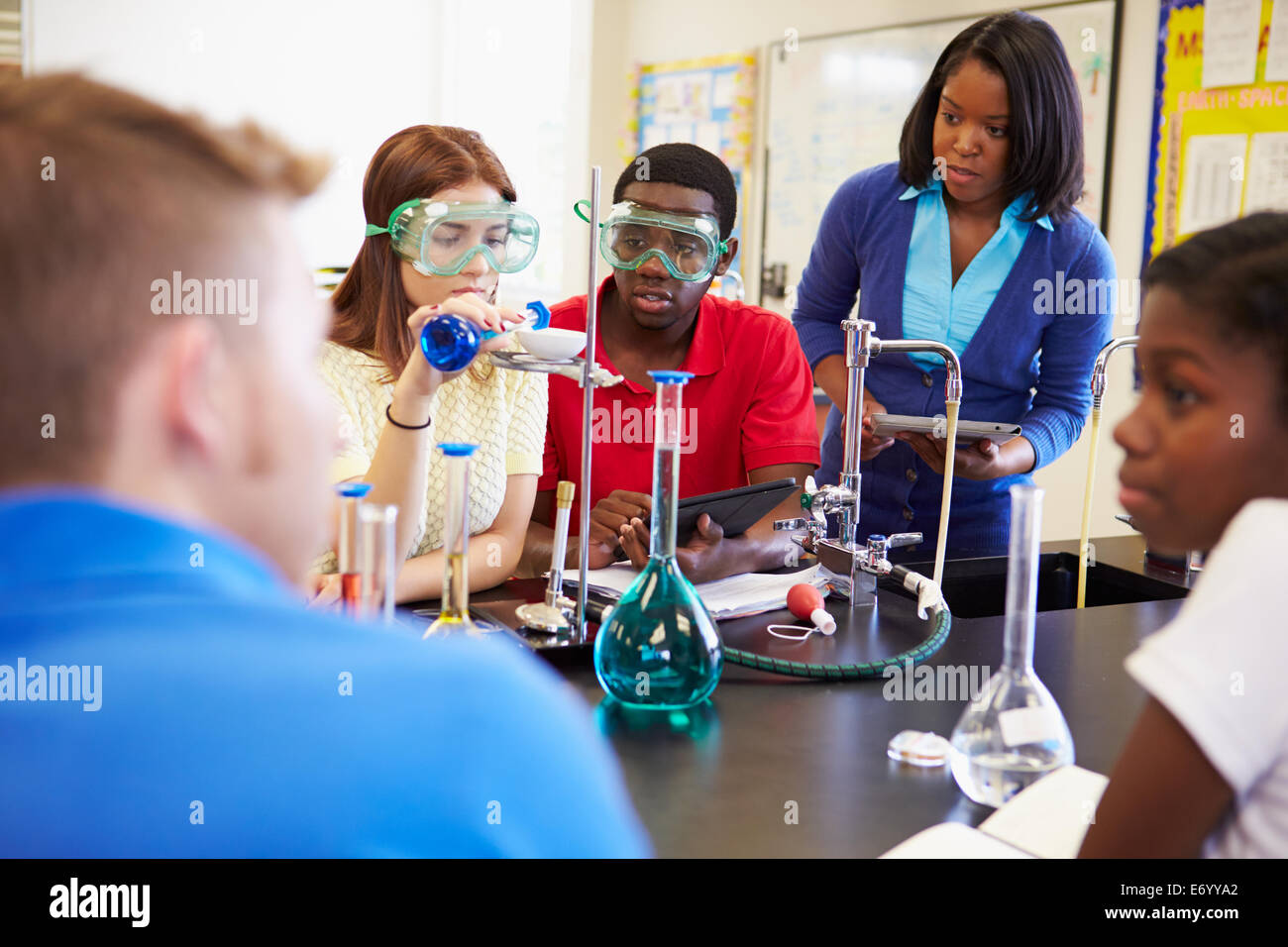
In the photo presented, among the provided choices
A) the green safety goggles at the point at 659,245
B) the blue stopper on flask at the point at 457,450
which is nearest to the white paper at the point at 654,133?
the green safety goggles at the point at 659,245

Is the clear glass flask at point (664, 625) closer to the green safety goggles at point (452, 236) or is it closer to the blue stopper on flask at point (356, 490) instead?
the blue stopper on flask at point (356, 490)

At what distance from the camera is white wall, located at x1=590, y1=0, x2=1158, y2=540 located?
11.7 ft

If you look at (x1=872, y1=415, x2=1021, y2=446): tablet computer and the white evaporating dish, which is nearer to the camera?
the white evaporating dish

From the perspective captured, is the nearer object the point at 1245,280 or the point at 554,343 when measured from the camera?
the point at 1245,280

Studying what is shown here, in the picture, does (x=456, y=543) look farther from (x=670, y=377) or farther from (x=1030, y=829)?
(x=1030, y=829)

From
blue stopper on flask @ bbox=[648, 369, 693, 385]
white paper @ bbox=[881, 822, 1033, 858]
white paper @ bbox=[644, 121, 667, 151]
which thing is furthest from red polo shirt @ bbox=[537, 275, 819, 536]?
white paper @ bbox=[644, 121, 667, 151]

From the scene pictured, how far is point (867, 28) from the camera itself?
14.6 ft

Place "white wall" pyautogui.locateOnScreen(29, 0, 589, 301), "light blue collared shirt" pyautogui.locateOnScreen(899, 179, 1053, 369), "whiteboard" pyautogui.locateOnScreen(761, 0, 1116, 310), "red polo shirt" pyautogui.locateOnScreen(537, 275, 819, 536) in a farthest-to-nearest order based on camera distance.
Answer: "white wall" pyautogui.locateOnScreen(29, 0, 589, 301)
"whiteboard" pyautogui.locateOnScreen(761, 0, 1116, 310)
"light blue collared shirt" pyautogui.locateOnScreen(899, 179, 1053, 369)
"red polo shirt" pyautogui.locateOnScreen(537, 275, 819, 536)

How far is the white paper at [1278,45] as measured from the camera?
10.4ft

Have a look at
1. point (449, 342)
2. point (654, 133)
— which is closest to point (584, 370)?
point (449, 342)

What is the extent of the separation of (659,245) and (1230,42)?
2264mm

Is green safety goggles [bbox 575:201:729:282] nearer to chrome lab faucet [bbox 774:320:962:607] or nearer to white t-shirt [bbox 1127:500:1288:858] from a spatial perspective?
chrome lab faucet [bbox 774:320:962:607]

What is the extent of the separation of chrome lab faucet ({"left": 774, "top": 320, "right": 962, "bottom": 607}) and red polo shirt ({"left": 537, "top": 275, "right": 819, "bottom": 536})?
48 centimetres
